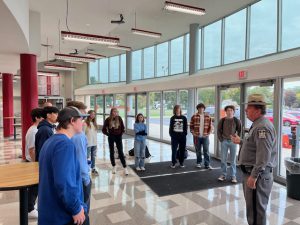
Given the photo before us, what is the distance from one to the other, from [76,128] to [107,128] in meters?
3.37

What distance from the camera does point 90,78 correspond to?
1456cm

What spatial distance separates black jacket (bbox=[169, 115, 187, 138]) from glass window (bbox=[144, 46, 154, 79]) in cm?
518

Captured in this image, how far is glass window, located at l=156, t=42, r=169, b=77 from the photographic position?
962 cm

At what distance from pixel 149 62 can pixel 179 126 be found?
573 cm

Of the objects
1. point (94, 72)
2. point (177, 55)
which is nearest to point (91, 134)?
point (177, 55)

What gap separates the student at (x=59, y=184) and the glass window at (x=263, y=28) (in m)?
5.44

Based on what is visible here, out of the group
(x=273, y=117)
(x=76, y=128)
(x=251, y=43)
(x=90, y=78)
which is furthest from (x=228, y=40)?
(x=90, y=78)

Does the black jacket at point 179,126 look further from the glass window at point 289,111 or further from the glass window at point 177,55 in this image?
the glass window at point 177,55

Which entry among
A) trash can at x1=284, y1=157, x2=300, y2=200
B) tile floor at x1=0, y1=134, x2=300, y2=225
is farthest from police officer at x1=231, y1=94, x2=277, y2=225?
trash can at x1=284, y1=157, x2=300, y2=200

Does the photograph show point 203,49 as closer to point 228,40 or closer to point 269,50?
point 228,40

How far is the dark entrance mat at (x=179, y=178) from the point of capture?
4.32 meters

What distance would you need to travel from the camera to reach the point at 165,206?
355cm

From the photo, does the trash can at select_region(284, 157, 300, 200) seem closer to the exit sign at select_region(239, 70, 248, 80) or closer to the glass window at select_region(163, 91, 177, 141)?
the exit sign at select_region(239, 70, 248, 80)

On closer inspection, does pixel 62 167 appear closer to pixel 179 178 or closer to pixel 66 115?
pixel 66 115
